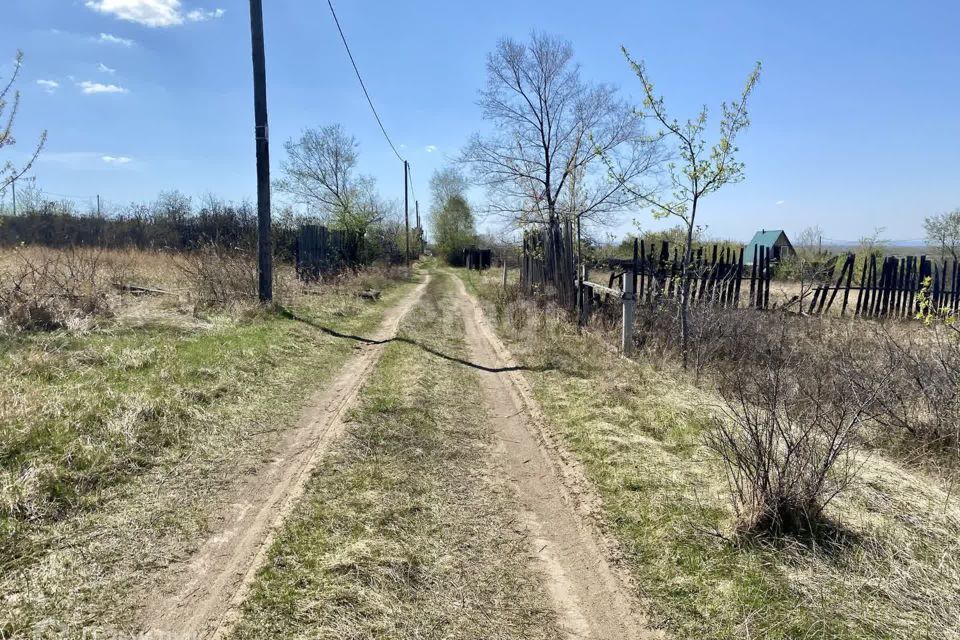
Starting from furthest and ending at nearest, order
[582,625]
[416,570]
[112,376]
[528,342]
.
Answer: [528,342]
[112,376]
[416,570]
[582,625]

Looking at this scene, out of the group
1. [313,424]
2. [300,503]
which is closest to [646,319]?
[313,424]

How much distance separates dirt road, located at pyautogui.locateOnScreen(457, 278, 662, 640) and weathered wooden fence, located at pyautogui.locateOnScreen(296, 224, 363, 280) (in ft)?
41.5

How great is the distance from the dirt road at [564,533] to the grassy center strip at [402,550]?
0.14 m

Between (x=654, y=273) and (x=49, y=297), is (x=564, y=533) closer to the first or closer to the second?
(x=654, y=273)

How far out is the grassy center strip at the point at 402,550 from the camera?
265 centimetres

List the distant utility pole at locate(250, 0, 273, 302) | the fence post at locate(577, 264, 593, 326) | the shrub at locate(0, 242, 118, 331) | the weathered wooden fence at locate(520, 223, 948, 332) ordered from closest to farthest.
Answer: the shrub at locate(0, 242, 118, 331)
the distant utility pole at locate(250, 0, 273, 302)
the fence post at locate(577, 264, 593, 326)
the weathered wooden fence at locate(520, 223, 948, 332)

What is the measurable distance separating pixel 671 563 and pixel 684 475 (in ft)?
4.02

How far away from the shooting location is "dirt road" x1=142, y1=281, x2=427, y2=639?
2.59 metres

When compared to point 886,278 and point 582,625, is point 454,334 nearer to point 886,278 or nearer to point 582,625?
point 582,625

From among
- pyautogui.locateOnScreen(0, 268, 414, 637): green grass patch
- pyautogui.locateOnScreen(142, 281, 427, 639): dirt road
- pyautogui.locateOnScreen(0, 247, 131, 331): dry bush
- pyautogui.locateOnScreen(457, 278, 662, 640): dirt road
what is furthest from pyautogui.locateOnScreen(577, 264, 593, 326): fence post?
pyautogui.locateOnScreen(0, 247, 131, 331): dry bush

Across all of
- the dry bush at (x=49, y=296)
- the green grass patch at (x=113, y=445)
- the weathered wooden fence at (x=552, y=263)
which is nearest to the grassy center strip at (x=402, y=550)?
the green grass patch at (x=113, y=445)

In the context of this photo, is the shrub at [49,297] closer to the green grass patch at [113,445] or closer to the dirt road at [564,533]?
the green grass patch at [113,445]

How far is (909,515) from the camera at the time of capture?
351 centimetres

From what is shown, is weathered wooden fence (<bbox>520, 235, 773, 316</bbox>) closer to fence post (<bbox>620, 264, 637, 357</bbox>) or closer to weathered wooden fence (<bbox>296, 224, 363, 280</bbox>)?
fence post (<bbox>620, 264, 637, 357</bbox>)
